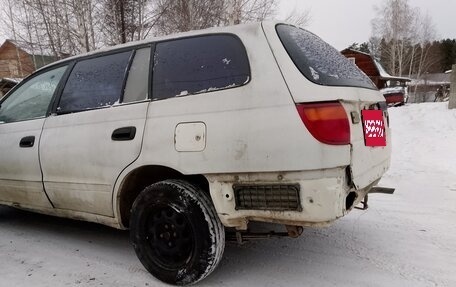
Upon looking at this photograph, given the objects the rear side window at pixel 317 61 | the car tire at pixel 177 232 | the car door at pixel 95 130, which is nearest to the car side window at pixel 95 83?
the car door at pixel 95 130

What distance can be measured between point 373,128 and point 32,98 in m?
3.06

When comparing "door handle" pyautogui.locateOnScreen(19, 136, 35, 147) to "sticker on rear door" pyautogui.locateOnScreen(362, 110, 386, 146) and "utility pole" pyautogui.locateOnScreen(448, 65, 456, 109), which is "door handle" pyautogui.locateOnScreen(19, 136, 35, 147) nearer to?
"sticker on rear door" pyautogui.locateOnScreen(362, 110, 386, 146)

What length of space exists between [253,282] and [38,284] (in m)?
1.48

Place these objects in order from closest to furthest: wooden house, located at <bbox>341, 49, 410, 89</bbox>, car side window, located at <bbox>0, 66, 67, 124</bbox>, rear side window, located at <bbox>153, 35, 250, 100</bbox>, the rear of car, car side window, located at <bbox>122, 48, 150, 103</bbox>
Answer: the rear of car → rear side window, located at <bbox>153, 35, 250, 100</bbox> → car side window, located at <bbox>122, 48, 150, 103</bbox> → car side window, located at <bbox>0, 66, 67, 124</bbox> → wooden house, located at <bbox>341, 49, 410, 89</bbox>

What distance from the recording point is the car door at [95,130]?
267 cm

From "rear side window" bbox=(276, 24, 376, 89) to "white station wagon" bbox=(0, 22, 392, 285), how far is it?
0.03 feet

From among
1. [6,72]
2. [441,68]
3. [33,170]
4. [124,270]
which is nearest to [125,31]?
[33,170]

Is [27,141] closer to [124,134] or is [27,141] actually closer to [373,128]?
[124,134]

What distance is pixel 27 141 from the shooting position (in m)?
3.31

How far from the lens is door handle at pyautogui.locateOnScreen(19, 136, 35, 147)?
327 centimetres

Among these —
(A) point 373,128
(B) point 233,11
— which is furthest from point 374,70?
(A) point 373,128

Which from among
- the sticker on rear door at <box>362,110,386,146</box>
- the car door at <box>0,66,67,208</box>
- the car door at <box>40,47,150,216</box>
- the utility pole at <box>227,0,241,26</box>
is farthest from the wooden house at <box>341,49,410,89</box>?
the car door at <box>40,47,150,216</box>

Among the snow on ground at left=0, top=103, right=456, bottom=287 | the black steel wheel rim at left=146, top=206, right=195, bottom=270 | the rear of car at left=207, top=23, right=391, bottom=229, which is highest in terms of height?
the rear of car at left=207, top=23, right=391, bottom=229

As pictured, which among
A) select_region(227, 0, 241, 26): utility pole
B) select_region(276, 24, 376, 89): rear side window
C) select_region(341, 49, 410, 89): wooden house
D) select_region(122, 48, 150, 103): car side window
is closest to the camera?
select_region(276, 24, 376, 89): rear side window
